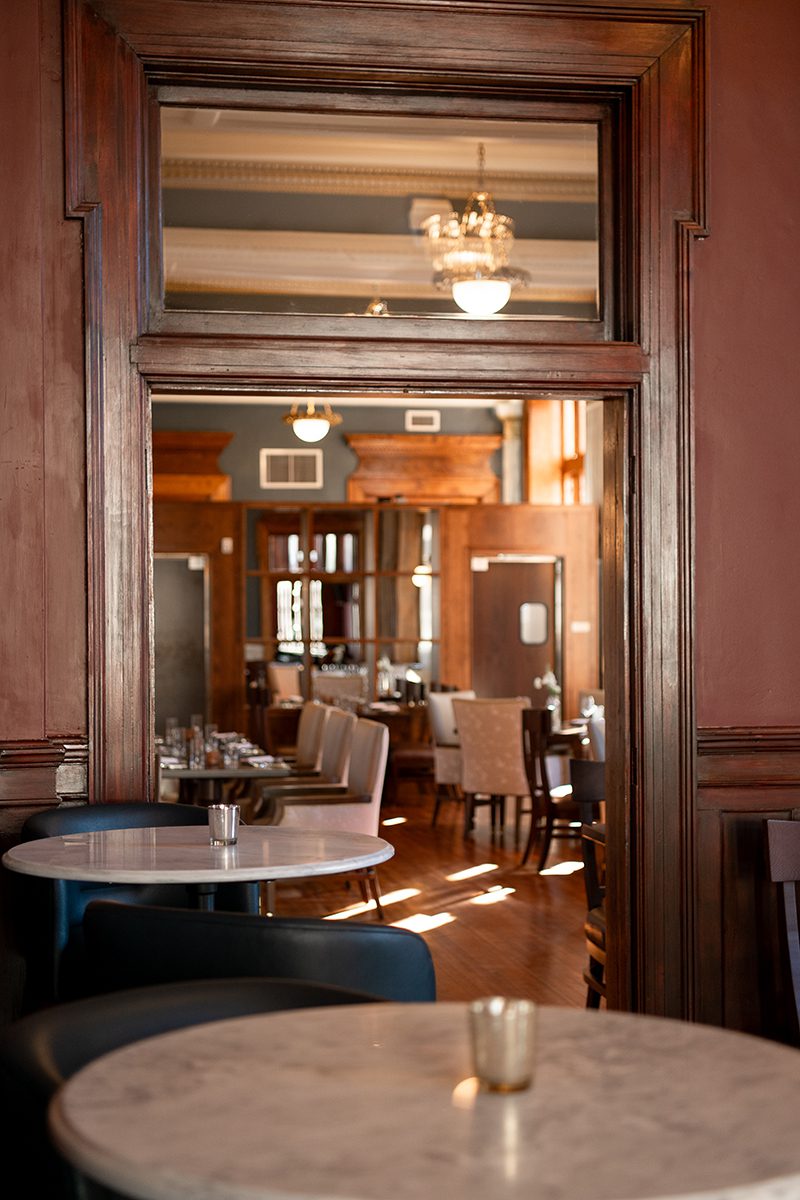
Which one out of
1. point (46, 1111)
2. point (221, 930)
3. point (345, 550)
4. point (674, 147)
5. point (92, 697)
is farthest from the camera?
point (345, 550)

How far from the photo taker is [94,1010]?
1955mm

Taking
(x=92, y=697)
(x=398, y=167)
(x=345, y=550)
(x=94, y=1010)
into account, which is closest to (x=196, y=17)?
(x=398, y=167)

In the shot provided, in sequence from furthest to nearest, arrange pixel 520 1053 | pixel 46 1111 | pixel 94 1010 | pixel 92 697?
1. pixel 92 697
2. pixel 94 1010
3. pixel 46 1111
4. pixel 520 1053

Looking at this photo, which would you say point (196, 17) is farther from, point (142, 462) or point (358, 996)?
point (358, 996)

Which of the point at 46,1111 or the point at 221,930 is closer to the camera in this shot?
the point at 46,1111

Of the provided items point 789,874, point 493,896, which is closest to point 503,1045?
point 789,874

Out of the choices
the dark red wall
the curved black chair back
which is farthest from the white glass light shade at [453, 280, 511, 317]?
the curved black chair back

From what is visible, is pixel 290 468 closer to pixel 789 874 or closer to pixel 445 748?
pixel 445 748

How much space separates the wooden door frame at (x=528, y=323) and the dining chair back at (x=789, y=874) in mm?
392

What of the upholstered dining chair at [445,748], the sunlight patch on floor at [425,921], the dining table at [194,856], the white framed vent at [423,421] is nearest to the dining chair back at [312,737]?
the sunlight patch on floor at [425,921]

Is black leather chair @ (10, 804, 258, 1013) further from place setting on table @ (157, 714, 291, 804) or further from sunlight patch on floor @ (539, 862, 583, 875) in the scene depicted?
sunlight patch on floor @ (539, 862, 583, 875)

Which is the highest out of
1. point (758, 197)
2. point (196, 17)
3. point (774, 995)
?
point (196, 17)

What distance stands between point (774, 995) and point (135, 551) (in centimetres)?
242

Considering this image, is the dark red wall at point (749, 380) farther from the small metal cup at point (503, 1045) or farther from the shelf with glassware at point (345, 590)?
the shelf with glassware at point (345, 590)
